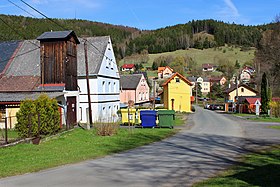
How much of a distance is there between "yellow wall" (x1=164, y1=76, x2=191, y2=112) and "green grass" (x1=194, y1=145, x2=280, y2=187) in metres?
38.9

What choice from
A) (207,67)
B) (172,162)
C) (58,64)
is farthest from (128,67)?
(172,162)

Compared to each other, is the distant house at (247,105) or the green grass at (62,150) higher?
the distant house at (247,105)

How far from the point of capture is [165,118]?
24.7 metres

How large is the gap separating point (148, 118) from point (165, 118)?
4.23ft

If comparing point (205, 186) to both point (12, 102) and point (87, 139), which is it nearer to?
point (87, 139)

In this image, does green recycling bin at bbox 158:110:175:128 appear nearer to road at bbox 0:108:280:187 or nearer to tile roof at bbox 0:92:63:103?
tile roof at bbox 0:92:63:103

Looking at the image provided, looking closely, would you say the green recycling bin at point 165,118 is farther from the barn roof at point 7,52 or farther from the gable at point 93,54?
the barn roof at point 7,52

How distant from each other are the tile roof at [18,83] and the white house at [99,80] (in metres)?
4.45

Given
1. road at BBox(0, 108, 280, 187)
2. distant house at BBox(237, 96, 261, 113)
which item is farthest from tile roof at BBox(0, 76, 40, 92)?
distant house at BBox(237, 96, 261, 113)

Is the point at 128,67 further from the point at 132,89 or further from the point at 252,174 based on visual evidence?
the point at 252,174

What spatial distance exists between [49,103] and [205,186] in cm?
1335

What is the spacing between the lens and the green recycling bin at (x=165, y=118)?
24.6 meters

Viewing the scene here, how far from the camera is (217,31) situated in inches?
7205

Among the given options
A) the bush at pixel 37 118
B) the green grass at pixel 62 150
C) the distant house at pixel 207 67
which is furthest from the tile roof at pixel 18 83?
the distant house at pixel 207 67
